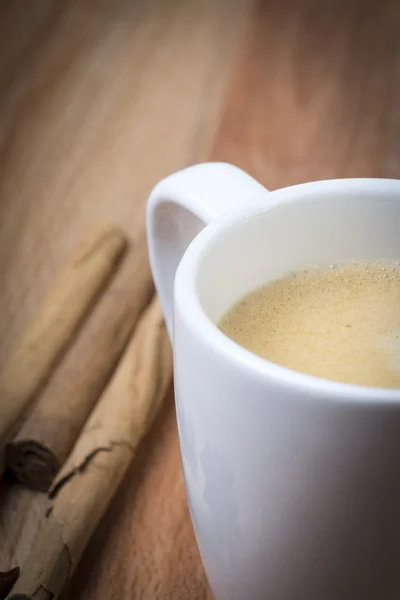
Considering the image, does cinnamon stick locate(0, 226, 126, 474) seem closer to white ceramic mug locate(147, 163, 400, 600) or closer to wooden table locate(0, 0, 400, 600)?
wooden table locate(0, 0, 400, 600)

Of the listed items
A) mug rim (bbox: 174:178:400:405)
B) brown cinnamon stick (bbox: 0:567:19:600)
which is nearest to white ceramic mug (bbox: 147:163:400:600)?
mug rim (bbox: 174:178:400:405)

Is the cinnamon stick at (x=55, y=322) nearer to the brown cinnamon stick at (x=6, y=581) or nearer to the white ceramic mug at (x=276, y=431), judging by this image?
the brown cinnamon stick at (x=6, y=581)

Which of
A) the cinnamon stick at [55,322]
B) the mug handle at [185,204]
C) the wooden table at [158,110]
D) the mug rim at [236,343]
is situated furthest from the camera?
the wooden table at [158,110]

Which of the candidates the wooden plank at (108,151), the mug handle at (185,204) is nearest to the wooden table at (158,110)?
the wooden plank at (108,151)

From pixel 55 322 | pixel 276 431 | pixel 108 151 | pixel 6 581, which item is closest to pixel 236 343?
pixel 276 431

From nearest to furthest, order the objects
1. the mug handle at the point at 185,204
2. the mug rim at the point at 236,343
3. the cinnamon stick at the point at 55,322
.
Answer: the mug rim at the point at 236,343 < the mug handle at the point at 185,204 < the cinnamon stick at the point at 55,322

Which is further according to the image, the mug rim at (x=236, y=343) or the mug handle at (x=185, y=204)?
the mug handle at (x=185, y=204)

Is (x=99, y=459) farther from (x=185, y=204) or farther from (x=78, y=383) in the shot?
(x=185, y=204)
